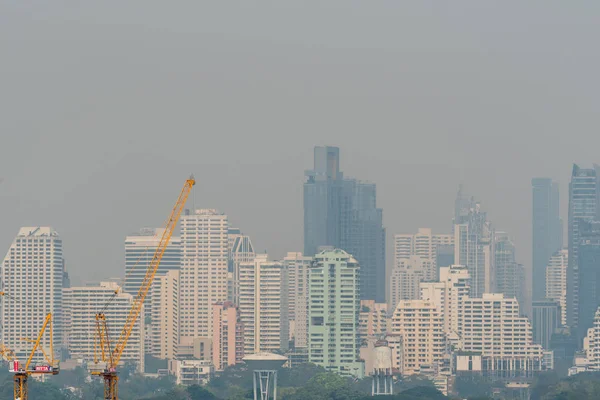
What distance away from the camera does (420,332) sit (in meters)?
156

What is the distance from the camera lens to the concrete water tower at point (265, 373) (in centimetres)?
11600

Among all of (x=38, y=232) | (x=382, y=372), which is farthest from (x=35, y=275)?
(x=382, y=372)

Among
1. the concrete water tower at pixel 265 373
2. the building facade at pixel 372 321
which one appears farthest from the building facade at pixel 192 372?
the building facade at pixel 372 321

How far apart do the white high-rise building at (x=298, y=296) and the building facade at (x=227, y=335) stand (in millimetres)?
4411

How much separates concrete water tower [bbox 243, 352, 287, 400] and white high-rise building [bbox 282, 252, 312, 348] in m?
20.0

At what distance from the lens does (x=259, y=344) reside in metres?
164

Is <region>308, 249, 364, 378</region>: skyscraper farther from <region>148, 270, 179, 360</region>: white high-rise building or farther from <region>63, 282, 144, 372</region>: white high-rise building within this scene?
<region>148, 270, 179, 360</region>: white high-rise building

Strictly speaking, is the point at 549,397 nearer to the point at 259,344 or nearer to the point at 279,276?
the point at 259,344

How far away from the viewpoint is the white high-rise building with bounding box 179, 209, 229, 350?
574 ft

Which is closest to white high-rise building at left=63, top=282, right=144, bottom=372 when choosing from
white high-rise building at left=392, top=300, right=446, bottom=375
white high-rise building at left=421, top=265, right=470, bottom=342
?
white high-rise building at left=392, top=300, right=446, bottom=375

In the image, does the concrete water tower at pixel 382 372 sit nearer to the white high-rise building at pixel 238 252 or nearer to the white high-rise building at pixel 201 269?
the white high-rise building at pixel 201 269

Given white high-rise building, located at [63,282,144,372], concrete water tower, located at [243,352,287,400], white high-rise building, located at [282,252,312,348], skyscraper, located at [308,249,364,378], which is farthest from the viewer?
white high-rise building, located at [63,282,144,372]

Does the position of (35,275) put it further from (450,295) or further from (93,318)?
(450,295)

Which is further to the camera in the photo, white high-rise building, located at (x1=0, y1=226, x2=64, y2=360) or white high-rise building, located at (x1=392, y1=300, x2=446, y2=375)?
white high-rise building, located at (x1=0, y1=226, x2=64, y2=360)
